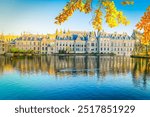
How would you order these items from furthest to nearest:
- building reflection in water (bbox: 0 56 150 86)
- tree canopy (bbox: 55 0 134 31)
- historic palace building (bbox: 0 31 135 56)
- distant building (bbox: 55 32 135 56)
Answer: distant building (bbox: 55 32 135 56) < historic palace building (bbox: 0 31 135 56) < building reflection in water (bbox: 0 56 150 86) < tree canopy (bbox: 55 0 134 31)

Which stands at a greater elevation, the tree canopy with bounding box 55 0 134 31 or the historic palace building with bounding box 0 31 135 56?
the tree canopy with bounding box 55 0 134 31

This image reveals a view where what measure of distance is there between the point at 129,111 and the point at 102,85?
205 cm

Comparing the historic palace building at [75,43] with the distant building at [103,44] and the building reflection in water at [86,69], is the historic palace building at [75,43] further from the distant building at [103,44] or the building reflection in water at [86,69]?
the building reflection in water at [86,69]

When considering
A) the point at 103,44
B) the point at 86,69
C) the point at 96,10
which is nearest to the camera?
the point at 96,10

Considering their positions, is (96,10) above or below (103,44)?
above

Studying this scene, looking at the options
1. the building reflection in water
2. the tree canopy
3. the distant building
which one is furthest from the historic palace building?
the tree canopy

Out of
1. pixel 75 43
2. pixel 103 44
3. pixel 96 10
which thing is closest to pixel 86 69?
pixel 103 44

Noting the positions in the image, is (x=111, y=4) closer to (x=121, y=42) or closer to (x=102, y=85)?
(x=102, y=85)

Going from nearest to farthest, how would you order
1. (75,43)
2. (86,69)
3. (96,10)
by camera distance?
1. (96,10)
2. (86,69)
3. (75,43)

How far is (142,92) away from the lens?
5359mm

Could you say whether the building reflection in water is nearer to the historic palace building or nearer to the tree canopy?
the historic palace building

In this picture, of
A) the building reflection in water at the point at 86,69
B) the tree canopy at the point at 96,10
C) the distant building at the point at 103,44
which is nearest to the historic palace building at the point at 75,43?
the distant building at the point at 103,44

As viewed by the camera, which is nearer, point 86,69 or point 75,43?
point 86,69

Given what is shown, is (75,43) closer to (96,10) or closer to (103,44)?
(103,44)
